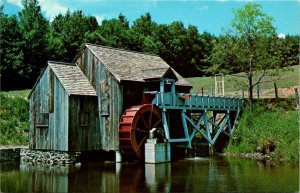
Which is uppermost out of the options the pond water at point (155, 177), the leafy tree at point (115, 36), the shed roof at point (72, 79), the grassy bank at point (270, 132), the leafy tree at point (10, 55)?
the leafy tree at point (115, 36)

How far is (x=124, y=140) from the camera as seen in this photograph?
2345cm

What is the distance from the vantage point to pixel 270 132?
2586cm

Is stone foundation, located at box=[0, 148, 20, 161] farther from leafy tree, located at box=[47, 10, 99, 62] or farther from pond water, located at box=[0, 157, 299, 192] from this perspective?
leafy tree, located at box=[47, 10, 99, 62]

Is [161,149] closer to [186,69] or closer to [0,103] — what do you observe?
[0,103]

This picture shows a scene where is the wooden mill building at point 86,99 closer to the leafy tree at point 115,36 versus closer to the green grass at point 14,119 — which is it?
the green grass at point 14,119

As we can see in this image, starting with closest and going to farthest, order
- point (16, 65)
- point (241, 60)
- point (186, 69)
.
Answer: point (241, 60), point (16, 65), point (186, 69)

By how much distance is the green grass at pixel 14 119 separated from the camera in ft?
95.4

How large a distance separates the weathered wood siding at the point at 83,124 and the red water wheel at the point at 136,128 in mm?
1721

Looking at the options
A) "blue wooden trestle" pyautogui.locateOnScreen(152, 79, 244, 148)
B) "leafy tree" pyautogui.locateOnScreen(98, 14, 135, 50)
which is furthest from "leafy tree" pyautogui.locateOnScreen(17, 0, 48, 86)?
"blue wooden trestle" pyautogui.locateOnScreen(152, 79, 244, 148)

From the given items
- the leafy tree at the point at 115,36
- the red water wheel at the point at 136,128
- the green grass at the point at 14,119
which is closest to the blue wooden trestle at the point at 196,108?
the red water wheel at the point at 136,128

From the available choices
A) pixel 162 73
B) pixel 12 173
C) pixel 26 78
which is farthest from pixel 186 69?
pixel 12 173

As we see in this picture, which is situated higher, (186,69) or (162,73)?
(186,69)

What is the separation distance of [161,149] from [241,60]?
494 inches

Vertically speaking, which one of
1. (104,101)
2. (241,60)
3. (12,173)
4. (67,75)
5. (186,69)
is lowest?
(12,173)
